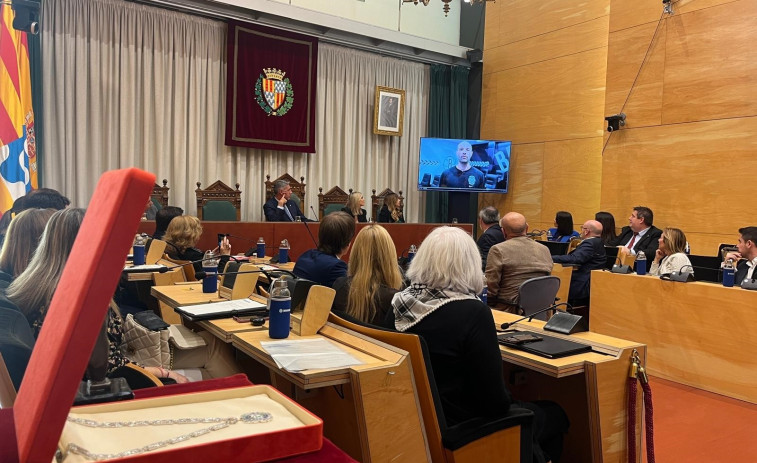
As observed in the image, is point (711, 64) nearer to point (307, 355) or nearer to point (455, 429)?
point (455, 429)

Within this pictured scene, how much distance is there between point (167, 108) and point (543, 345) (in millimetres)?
7338

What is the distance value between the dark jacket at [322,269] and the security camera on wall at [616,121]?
598cm

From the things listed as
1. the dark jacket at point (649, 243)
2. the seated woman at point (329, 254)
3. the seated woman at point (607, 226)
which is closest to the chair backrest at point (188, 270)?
the seated woman at point (329, 254)

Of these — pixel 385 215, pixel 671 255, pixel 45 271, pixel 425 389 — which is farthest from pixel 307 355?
pixel 385 215

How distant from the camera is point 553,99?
918 cm

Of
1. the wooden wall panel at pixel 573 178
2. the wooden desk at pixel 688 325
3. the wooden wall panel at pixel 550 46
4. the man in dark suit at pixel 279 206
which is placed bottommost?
the wooden desk at pixel 688 325

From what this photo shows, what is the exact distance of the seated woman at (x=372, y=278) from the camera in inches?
99.6

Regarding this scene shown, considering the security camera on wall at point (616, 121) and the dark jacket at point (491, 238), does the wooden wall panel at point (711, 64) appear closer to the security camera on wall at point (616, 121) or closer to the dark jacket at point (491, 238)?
the security camera on wall at point (616, 121)

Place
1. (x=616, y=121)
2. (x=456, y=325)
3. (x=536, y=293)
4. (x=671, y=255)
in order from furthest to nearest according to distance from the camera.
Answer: (x=616, y=121)
(x=671, y=255)
(x=536, y=293)
(x=456, y=325)

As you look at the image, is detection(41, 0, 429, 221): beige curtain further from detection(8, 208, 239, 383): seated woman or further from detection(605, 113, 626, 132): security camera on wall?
detection(8, 208, 239, 383): seated woman

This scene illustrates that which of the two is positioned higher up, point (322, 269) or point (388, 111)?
point (388, 111)

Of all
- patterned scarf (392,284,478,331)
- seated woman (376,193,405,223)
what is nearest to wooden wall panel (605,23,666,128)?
seated woman (376,193,405,223)

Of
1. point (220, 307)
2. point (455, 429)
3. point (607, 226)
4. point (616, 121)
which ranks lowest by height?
point (455, 429)

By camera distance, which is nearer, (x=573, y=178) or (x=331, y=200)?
(x=573, y=178)
